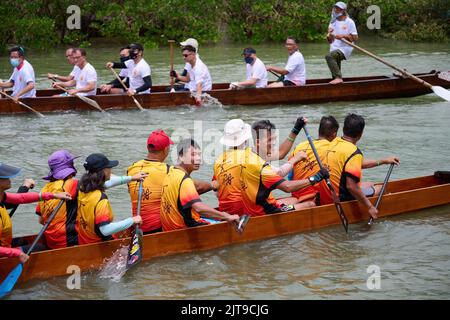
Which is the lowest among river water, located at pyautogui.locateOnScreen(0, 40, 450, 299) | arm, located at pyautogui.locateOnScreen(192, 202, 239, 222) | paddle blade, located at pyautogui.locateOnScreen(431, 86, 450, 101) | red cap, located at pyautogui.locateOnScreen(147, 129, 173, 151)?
river water, located at pyautogui.locateOnScreen(0, 40, 450, 299)

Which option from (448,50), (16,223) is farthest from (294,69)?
(448,50)

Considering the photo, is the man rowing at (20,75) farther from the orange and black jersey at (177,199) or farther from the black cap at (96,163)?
the black cap at (96,163)

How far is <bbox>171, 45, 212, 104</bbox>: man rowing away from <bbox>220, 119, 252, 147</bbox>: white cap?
739 centimetres

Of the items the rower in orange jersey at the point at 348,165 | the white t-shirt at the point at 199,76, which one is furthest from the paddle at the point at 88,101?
Result: the rower in orange jersey at the point at 348,165

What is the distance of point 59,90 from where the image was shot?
56.9 ft

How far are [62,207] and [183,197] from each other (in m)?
1.20

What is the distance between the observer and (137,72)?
644 inches

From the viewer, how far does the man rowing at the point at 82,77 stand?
52.5 ft

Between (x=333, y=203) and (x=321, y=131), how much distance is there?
840 millimetres

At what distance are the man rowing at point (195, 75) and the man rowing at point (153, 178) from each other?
753 cm

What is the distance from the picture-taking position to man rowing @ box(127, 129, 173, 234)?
28.3ft

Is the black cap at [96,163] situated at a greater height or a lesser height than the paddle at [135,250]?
greater

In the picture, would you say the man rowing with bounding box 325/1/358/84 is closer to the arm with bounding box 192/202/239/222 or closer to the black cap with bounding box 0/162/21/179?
the arm with bounding box 192/202/239/222

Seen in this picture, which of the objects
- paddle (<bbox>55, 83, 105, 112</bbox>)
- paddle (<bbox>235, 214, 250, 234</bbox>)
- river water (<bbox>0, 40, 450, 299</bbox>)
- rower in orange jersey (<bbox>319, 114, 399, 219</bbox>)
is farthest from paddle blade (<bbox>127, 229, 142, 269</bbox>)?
paddle (<bbox>55, 83, 105, 112</bbox>)
